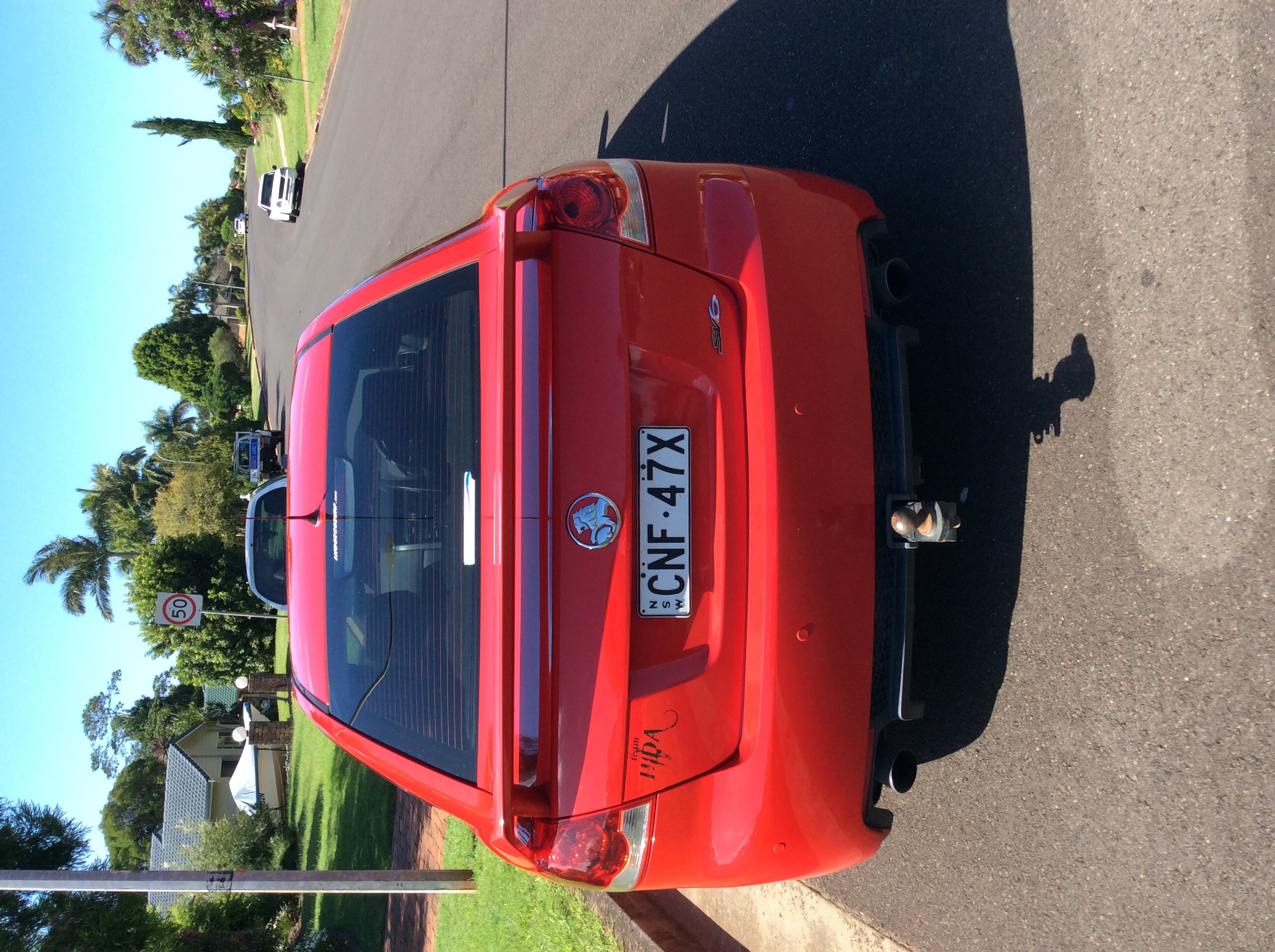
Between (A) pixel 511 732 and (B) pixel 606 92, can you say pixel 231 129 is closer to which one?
(B) pixel 606 92

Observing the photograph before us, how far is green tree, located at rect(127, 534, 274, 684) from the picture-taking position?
16.2m

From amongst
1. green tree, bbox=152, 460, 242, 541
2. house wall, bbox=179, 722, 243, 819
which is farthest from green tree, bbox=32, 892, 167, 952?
house wall, bbox=179, 722, 243, 819

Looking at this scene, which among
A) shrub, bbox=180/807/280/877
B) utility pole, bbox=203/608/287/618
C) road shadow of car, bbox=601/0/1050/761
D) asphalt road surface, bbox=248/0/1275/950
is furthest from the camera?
utility pole, bbox=203/608/287/618

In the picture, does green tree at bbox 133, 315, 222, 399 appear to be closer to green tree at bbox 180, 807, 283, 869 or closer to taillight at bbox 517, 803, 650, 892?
green tree at bbox 180, 807, 283, 869

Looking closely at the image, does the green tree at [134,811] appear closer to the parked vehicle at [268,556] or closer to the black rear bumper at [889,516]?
the parked vehicle at [268,556]

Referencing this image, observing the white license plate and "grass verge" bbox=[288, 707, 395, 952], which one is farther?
"grass verge" bbox=[288, 707, 395, 952]

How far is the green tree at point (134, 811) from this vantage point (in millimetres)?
23092

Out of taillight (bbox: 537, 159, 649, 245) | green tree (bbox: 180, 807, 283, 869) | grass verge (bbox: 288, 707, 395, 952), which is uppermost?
taillight (bbox: 537, 159, 649, 245)

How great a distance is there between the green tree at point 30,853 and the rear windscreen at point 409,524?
4.48 m

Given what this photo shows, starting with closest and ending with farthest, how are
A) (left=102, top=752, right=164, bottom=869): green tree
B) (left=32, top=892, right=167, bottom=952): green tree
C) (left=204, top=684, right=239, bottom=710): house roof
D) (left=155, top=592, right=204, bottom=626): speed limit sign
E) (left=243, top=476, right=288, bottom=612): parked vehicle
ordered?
(left=32, top=892, right=167, bottom=952): green tree → (left=243, top=476, right=288, bottom=612): parked vehicle → (left=155, top=592, right=204, bottom=626): speed limit sign → (left=102, top=752, right=164, bottom=869): green tree → (left=204, top=684, right=239, bottom=710): house roof

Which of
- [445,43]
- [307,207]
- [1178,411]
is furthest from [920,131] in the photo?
[307,207]

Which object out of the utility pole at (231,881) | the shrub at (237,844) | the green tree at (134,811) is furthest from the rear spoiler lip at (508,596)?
the green tree at (134,811)

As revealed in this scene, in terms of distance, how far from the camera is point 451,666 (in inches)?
106

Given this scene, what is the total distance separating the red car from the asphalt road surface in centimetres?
56
